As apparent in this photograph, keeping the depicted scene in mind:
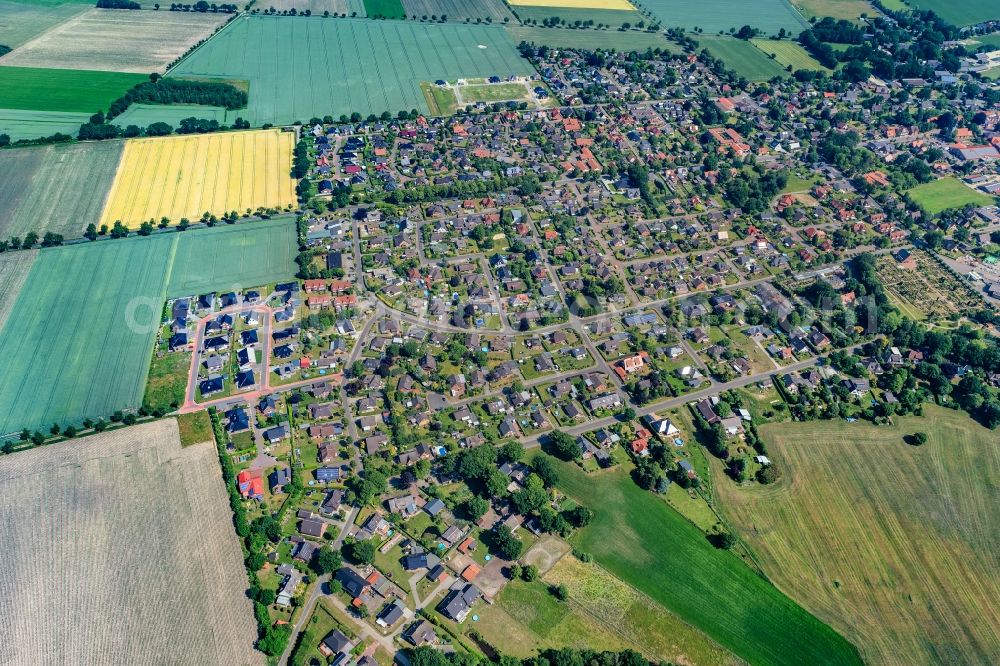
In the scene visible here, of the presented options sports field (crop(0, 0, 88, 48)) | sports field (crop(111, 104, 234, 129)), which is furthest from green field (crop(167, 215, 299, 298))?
sports field (crop(0, 0, 88, 48))

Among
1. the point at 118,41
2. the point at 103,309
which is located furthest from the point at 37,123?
the point at 103,309

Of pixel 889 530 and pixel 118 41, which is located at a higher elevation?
pixel 118 41

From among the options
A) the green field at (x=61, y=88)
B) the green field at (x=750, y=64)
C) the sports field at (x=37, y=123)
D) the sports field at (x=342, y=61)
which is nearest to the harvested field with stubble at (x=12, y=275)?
the sports field at (x=37, y=123)

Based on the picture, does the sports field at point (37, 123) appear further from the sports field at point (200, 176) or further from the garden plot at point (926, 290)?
the garden plot at point (926, 290)

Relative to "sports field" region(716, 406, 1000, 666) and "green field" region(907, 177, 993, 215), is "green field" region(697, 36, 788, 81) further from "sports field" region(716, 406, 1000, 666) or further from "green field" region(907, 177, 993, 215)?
"sports field" region(716, 406, 1000, 666)

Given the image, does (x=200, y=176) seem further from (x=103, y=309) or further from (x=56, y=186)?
(x=103, y=309)

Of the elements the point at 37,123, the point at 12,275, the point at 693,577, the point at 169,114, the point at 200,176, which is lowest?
the point at 693,577

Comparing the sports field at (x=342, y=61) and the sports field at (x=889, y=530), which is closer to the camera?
the sports field at (x=889, y=530)
